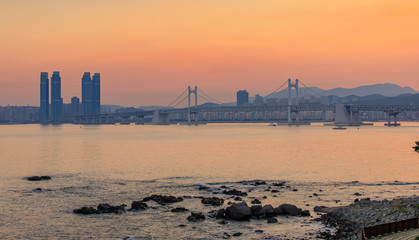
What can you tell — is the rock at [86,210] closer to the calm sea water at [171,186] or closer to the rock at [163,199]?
the calm sea water at [171,186]

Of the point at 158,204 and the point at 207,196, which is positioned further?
the point at 207,196

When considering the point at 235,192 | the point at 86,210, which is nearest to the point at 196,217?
the point at 86,210

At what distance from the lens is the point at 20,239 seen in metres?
14.5

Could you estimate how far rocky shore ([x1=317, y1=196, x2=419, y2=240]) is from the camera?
1405cm

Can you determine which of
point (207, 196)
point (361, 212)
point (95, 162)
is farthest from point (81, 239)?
point (95, 162)

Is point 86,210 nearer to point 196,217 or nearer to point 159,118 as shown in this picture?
point 196,217

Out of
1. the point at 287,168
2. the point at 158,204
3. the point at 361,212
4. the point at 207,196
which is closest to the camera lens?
the point at 361,212

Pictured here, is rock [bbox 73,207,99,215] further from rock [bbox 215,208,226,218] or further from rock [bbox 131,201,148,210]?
rock [bbox 215,208,226,218]

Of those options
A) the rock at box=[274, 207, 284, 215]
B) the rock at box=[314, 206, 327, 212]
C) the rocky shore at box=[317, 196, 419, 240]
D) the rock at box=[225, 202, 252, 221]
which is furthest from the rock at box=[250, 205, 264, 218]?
the rock at box=[314, 206, 327, 212]

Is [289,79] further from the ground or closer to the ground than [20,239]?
further from the ground

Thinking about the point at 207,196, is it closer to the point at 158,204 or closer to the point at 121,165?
the point at 158,204

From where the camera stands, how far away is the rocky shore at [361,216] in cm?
1405

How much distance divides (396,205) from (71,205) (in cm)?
1221

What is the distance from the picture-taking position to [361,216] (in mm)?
15469
